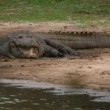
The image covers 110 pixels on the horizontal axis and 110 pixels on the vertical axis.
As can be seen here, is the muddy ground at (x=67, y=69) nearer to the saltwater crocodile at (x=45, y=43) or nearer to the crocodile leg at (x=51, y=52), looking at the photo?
the saltwater crocodile at (x=45, y=43)

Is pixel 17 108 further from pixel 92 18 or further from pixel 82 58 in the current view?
pixel 92 18

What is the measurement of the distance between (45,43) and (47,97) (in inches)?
191

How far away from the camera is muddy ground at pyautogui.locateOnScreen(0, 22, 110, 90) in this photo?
10.6 meters

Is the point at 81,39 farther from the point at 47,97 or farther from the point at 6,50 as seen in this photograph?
the point at 47,97

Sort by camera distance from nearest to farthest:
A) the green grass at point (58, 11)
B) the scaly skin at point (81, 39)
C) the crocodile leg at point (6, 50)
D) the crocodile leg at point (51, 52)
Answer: the crocodile leg at point (6, 50) < the crocodile leg at point (51, 52) < the scaly skin at point (81, 39) < the green grass at point (58, 11)

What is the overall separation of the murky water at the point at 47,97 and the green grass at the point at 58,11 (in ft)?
28.6

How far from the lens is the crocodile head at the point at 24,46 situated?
13102 millimetres

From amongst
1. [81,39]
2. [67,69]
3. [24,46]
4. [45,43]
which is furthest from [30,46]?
[81,39]

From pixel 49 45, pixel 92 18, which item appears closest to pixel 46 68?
pixel 49 45

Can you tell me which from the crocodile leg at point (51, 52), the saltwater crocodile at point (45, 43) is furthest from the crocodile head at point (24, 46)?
the crocodile leg at point (51, 52)

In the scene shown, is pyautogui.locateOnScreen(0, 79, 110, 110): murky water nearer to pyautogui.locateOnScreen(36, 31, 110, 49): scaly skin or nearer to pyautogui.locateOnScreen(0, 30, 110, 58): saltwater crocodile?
pyautogui.locateOnScreen(0, 30, 110, 58): saltwater crocodile

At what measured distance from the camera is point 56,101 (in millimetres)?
9039

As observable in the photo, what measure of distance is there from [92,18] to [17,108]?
12.5 m

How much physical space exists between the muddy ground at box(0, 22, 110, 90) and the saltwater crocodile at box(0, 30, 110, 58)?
0.88 feet
